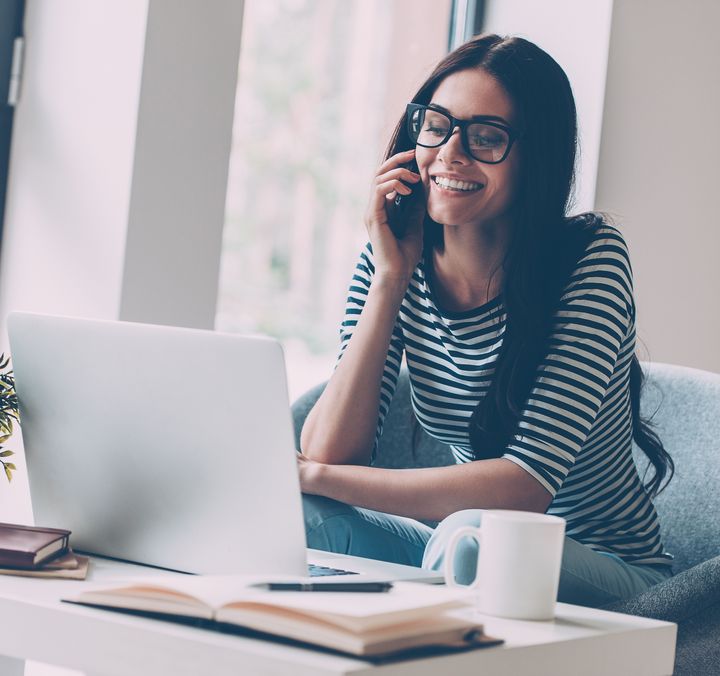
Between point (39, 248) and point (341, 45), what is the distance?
4.45 ft

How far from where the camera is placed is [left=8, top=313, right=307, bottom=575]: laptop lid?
917 mm

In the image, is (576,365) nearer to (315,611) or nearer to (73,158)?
(315,611)

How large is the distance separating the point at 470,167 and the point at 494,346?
26cm

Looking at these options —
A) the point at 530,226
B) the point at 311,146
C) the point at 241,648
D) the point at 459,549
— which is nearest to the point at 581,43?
the point at 311,146

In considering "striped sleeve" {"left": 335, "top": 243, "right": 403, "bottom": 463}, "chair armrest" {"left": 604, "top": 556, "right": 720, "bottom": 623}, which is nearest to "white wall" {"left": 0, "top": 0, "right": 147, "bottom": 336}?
"striped sleeve" {"left": 335, "top": 243, "right": 403, "bottom": 463}

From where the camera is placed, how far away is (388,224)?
66.7 inches

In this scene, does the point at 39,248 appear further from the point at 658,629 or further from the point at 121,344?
the point at 658,629

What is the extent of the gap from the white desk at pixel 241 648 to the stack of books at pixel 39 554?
0.05ft

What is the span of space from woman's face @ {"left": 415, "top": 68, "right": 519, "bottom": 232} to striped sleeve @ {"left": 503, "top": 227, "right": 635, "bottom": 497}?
155 mm

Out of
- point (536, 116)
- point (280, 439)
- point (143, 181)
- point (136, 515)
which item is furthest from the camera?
point (143, 181)

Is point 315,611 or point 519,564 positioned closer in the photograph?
point 315,611

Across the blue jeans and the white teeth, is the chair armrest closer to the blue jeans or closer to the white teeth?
the blue jeans

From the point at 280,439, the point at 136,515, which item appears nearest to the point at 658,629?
the point at 280,439

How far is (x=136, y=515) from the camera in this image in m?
1.02
